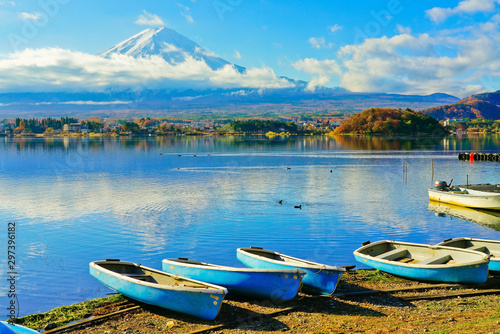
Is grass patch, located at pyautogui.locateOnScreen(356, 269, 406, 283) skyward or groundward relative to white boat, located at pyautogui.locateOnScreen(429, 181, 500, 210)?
groundward

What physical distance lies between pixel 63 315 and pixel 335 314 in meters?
7.10

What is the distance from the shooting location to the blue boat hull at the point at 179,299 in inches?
455

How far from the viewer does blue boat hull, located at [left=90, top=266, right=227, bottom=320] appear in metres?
11.6

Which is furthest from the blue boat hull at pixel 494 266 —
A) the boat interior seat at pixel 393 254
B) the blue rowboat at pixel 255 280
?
the blue rowboat at pixel 255 280

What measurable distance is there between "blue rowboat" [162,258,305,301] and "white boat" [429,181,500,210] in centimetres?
2188

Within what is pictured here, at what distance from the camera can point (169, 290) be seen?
39.2 feet

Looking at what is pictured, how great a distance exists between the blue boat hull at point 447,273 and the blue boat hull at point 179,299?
6.45m

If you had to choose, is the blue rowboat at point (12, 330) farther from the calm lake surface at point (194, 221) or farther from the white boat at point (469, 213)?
the white boat at point (469, 213)

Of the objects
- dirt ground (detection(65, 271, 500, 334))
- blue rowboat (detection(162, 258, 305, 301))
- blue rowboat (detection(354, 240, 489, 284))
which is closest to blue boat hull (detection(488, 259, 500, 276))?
blue rowboat (detection(354, 240, 489, 284))

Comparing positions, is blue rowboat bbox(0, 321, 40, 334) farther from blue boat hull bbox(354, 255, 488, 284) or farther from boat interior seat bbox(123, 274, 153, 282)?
blue boat hull bbox(354, 255, 488, 284)

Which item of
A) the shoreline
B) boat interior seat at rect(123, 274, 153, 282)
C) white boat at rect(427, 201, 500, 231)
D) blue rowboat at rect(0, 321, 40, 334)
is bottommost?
white boat at rect(427, 201, 500, 231)

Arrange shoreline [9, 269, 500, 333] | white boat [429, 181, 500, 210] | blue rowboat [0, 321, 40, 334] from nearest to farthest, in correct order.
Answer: blue rowboat [0, 321, 40, 334], shoreline [9, 269, 500, 333], white boat [429, 181, 500, 210]

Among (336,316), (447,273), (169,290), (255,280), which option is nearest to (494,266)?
(447,273)

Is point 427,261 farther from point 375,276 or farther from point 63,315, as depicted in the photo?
point 63,315
